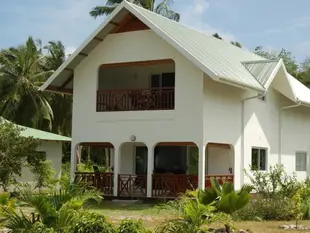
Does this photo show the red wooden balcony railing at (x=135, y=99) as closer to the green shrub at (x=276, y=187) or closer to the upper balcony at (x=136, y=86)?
the upper balcony at (x=136, y=86)

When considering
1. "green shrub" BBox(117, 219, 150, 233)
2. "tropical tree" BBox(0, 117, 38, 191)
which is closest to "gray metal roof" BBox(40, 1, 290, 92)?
"tropical tree" BBox(0, 117, 38, 191)

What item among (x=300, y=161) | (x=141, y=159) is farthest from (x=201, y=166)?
(x=300, y=161)

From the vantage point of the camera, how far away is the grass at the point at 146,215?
14089 millimetres

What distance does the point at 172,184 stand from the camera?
2031 centimetres

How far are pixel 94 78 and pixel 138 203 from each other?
5352 mm

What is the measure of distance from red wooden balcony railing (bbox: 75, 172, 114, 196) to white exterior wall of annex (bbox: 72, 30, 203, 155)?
134 centimetres

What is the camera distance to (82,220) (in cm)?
923

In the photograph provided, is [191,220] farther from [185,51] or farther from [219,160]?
[219,160]

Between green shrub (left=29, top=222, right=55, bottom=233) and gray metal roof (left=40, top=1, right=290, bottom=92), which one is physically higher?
gray metal roof (left=40, top=1, right=290, bottom=92)

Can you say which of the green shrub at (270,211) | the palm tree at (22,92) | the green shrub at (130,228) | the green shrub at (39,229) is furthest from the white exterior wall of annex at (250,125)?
the palm tree at (22,92)

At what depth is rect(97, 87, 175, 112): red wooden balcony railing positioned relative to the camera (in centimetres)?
2094

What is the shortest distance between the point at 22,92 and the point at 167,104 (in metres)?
22.1

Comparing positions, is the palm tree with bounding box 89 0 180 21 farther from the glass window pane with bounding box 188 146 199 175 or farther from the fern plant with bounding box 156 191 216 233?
the fern plant with bounding box 156 191 216 233

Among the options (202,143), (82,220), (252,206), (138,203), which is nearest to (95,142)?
(138,203)
